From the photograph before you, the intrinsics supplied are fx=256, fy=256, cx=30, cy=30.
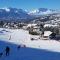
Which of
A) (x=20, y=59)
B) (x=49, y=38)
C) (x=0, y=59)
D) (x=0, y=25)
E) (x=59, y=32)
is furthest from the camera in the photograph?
(x=0, y=25)

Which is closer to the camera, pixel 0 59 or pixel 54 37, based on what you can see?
pixel 0 59

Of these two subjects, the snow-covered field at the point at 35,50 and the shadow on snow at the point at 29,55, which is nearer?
the shadow on snow at the point at 29,55

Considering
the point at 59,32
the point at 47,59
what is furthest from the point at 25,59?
the point at 59,32

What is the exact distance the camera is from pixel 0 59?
46.1 ft

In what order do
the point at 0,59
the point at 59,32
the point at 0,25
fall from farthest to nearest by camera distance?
the point at 0,25, the point at 59,32, the point at 0,59

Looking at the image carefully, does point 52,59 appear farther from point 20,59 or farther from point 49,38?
point 49,38

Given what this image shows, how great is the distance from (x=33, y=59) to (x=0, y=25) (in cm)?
5671

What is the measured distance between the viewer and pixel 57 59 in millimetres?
15938

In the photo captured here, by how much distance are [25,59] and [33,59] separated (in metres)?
0.49

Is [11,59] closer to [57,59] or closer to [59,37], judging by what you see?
[57,59]

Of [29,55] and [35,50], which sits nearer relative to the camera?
[29,55]

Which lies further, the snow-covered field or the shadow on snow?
the snow-covered field

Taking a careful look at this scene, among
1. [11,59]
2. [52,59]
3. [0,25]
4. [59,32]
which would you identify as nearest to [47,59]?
[52,59]

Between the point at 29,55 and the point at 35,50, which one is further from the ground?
the point at 29,55
